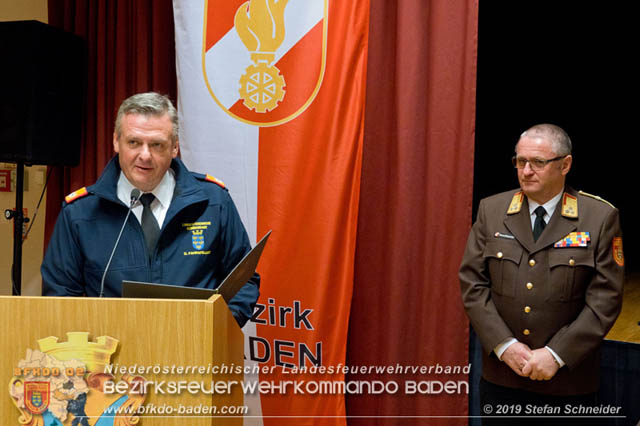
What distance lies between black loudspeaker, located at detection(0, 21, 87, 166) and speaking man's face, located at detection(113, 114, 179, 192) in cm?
129

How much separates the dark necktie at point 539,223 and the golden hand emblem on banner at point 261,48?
1.24m

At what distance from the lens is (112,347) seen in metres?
1.17

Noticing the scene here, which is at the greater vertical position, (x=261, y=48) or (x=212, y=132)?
(x=261, y=48)

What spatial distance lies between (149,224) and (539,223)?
4.48ft

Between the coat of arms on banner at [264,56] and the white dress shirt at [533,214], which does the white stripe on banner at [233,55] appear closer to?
the coat of arms on banner at [264,56]

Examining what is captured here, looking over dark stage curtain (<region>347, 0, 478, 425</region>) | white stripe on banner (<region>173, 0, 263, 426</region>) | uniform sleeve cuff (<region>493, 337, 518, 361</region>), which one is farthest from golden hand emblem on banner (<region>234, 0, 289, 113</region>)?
uniform sleeve cuff (<region>493, 337, 518, 361</region>)

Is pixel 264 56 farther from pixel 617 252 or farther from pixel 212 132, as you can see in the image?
pixel 617 252

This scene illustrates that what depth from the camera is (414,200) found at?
279cm

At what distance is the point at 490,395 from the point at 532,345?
0.27m

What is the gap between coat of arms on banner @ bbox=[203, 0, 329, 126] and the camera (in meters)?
2.70

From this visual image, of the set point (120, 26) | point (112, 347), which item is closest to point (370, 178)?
point (120, 26)

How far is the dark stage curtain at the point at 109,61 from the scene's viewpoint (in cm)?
316

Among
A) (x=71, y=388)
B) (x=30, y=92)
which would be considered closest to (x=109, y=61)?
(x=30, y=92)

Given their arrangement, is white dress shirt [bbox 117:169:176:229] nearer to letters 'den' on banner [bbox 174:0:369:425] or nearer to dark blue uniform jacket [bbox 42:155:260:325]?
dark blue uniform jacket [bbox 42:155:260:325]
